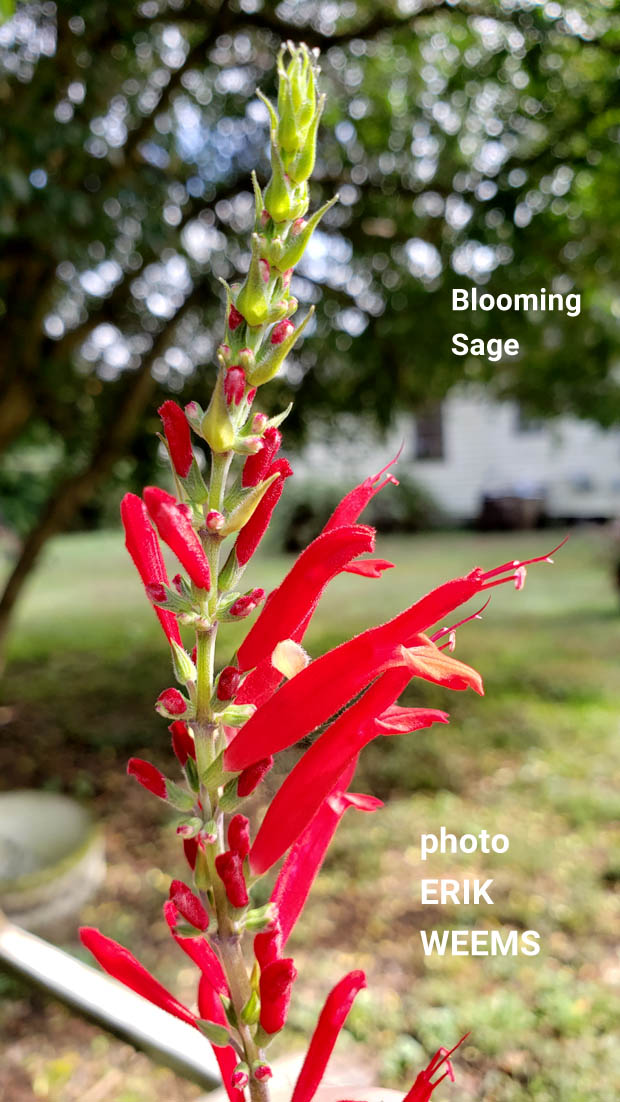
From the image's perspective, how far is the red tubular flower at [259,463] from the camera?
58 centimetres

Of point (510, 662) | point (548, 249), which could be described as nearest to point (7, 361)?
point (548, 249)

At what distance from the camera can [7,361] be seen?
14.0ft

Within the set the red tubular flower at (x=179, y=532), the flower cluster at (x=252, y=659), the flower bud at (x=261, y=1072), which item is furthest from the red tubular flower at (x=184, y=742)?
the flower bud at (x=261, y=1072)

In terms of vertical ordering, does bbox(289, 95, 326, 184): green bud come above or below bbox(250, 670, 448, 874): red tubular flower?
above

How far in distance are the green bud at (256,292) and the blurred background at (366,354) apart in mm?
2088

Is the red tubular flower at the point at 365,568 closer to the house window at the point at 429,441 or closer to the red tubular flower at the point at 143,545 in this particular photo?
the red tubular flower at the point at 143,545

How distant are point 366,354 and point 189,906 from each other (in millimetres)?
3943

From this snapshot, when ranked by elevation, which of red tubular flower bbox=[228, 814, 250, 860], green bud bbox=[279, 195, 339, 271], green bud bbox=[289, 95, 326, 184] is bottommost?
red tubular flower bbox=[228, 814, 250, 860]

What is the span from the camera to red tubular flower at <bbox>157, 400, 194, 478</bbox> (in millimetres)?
565

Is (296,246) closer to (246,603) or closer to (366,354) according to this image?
(246,603)

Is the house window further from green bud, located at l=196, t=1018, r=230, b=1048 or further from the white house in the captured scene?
green bud, located at l=196, t=1018, r=230, b=1048

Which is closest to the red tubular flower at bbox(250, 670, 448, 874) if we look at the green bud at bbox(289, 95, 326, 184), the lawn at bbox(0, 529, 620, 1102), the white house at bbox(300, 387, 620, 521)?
the green bud at bbox(289, 95, 326, 184)

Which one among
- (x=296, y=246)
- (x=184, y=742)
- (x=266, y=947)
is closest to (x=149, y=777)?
(x=184, y=742)

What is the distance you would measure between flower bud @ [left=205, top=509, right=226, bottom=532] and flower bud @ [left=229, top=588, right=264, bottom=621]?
0.05 m
